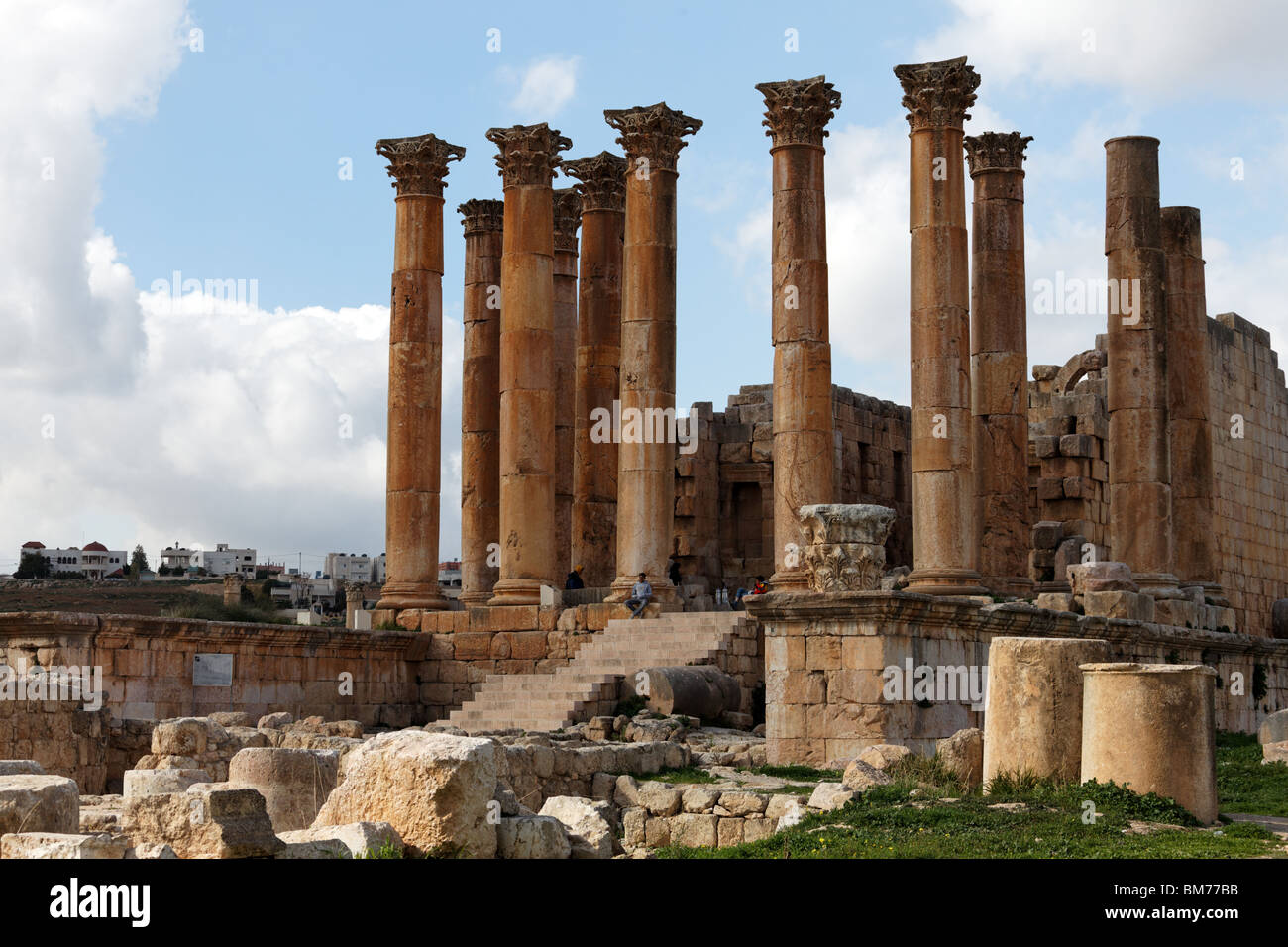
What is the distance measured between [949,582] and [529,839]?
17.3 m

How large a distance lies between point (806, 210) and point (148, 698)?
13.2 meters

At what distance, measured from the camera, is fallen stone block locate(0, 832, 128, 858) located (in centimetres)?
884

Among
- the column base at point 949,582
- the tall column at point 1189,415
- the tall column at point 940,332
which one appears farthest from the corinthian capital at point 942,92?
the column base at point 949,582

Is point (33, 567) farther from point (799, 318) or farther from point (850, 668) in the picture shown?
point (850, 668)

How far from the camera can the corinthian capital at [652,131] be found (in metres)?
30.0

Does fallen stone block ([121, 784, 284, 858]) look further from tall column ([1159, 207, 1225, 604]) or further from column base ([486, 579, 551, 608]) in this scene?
tall column ([1159, 207, 1225, 604])

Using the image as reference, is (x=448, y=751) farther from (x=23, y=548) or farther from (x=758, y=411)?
(x=23, y=548)

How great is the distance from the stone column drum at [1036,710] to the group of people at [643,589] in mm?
10192

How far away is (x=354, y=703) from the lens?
28.3 metres

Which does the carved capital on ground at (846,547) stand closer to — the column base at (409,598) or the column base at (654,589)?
the column base at (654,589)

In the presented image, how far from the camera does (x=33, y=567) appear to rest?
8506cm

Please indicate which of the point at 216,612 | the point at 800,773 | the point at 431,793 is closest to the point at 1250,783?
the point at 800,773
